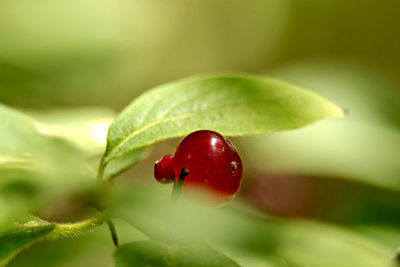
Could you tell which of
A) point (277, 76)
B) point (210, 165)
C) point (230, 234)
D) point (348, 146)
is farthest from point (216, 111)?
point (277, 76)

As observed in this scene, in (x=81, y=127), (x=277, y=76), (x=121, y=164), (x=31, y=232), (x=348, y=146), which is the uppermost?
(x=277, y=76)

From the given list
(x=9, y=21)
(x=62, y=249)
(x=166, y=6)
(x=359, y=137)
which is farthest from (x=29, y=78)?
(x=166, y=6)

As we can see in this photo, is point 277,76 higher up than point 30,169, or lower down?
higher up

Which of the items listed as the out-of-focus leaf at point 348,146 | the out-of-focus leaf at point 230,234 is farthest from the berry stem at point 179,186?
the out-of-focus leaf at point 348,146

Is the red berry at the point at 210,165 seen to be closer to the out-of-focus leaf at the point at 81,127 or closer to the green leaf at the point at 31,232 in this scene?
the green leaf at the point at 31,232

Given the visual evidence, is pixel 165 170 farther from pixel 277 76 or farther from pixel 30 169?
pixel 277 76

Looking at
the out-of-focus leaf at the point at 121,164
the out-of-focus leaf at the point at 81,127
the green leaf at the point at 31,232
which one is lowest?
the green leaf at the point at 31,232

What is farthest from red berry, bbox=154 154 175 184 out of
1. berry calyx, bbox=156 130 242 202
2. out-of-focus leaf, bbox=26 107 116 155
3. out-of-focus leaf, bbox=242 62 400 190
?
out-of-focus leaf, bbox=242 62 400 190
